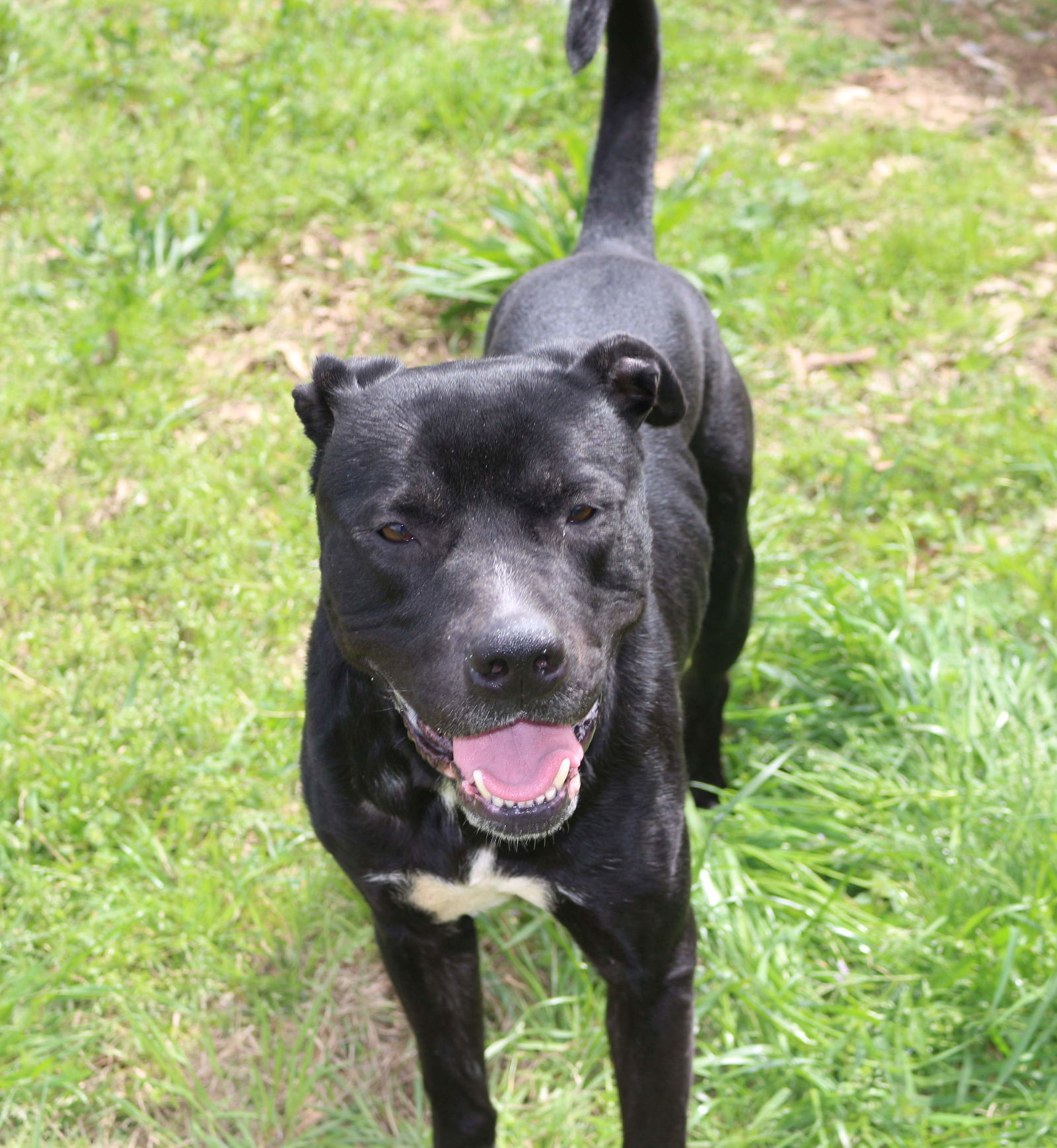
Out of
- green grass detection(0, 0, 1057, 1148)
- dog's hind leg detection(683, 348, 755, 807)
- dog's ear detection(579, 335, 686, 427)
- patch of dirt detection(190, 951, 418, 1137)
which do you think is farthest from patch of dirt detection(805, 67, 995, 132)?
patch of dirt detection(190, 951, 418, 1137)

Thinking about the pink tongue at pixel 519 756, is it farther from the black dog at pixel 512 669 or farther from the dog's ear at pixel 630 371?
the dog's ear at pixel 630 371

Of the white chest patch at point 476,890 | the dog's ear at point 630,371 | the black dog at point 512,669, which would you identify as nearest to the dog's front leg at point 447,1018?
the black dog at point 512,669

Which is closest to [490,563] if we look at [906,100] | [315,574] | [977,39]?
[315,574]

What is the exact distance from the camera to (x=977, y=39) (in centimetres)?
740

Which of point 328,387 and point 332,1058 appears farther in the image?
point 332,1058

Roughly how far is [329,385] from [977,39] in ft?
21.0

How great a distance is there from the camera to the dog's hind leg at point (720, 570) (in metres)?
3.52

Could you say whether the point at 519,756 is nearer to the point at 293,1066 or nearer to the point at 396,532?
the point at 396,532

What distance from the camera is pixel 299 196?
573cm

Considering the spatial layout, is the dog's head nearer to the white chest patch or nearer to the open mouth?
the open mouth

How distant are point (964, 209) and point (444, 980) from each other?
4672mm

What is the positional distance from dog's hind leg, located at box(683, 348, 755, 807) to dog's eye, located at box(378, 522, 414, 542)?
138cm

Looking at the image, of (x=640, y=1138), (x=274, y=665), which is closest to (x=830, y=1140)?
(x=640, y=1138)

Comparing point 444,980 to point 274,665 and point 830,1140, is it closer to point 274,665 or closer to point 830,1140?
point 830,1140
